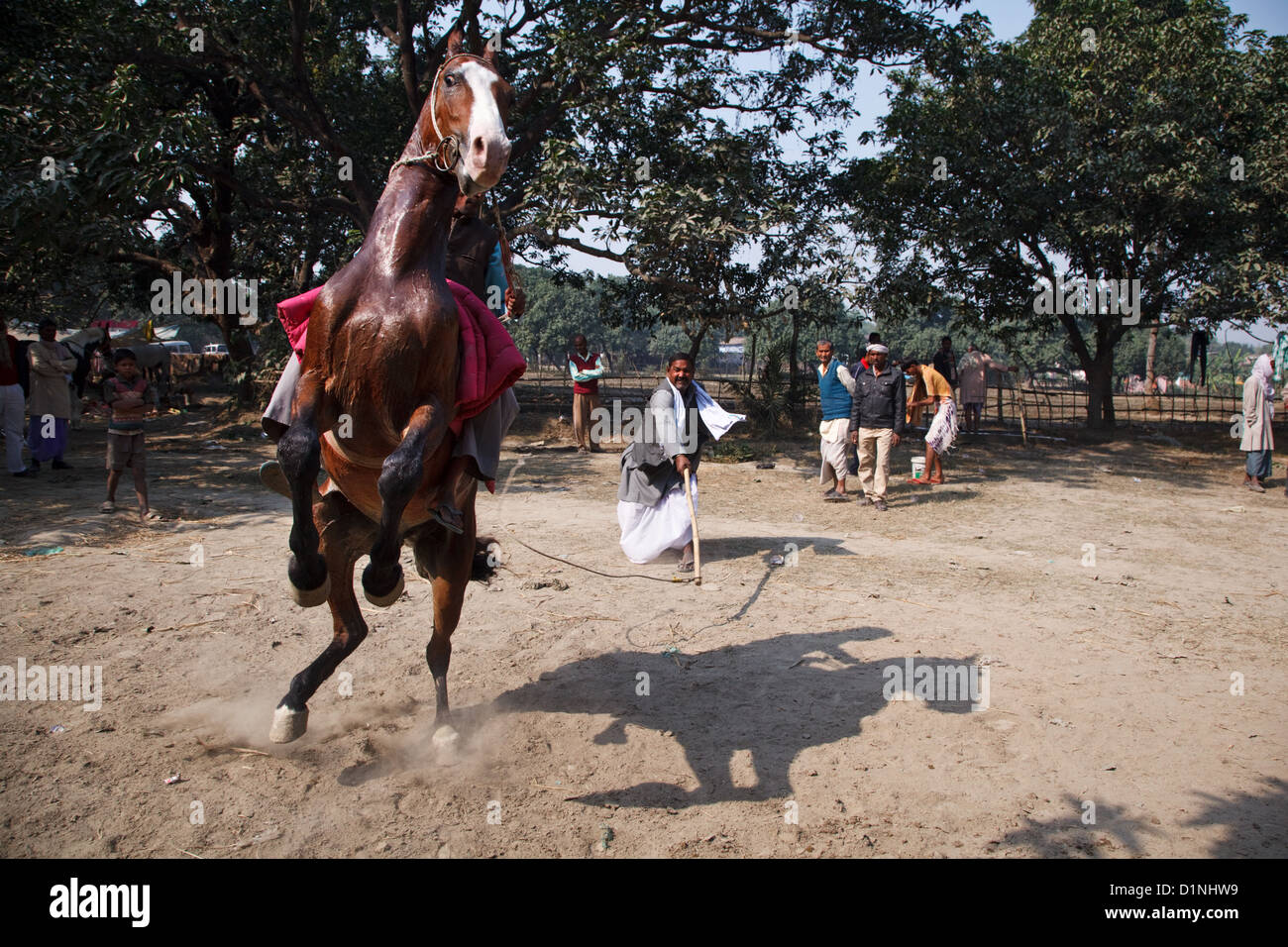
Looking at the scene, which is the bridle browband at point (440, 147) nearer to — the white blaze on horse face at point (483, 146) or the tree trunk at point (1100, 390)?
the white blaze on horse face at point (483, 146)

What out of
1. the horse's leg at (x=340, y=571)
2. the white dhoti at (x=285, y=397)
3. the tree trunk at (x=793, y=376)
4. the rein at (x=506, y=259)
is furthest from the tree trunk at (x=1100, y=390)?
the white dhoti at (x=285, y=397)

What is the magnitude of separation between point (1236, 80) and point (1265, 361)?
22.2 ft

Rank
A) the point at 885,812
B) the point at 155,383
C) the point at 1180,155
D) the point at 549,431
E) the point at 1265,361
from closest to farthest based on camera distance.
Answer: the point at 885,812, the point at 1265,361, the point at 1180,155, the point at 549,431, the point at 155,383

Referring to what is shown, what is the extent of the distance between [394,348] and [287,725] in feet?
6.02

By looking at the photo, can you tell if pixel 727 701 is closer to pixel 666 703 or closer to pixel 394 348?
pixel 666 703

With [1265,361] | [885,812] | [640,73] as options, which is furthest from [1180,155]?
[885,812]

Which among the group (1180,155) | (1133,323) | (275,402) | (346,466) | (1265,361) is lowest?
(346,466)

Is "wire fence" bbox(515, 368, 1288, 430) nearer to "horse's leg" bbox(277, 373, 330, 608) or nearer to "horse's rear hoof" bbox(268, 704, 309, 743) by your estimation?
"horse's rear hoof" bbox(268, 704, 309, 743)

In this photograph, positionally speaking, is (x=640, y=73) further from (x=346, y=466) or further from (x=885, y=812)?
(x=885, y=812)

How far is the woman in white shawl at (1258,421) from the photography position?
11555mm

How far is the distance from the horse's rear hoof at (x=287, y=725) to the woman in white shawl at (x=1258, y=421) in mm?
12568

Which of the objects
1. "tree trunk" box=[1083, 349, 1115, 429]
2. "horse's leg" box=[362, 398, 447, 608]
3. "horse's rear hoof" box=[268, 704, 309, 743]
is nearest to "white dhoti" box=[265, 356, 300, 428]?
"horse's leg" box=[362, 398, 447, 608]

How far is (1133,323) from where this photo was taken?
675 inches

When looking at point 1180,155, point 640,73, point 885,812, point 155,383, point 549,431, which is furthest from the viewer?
point 155,383
